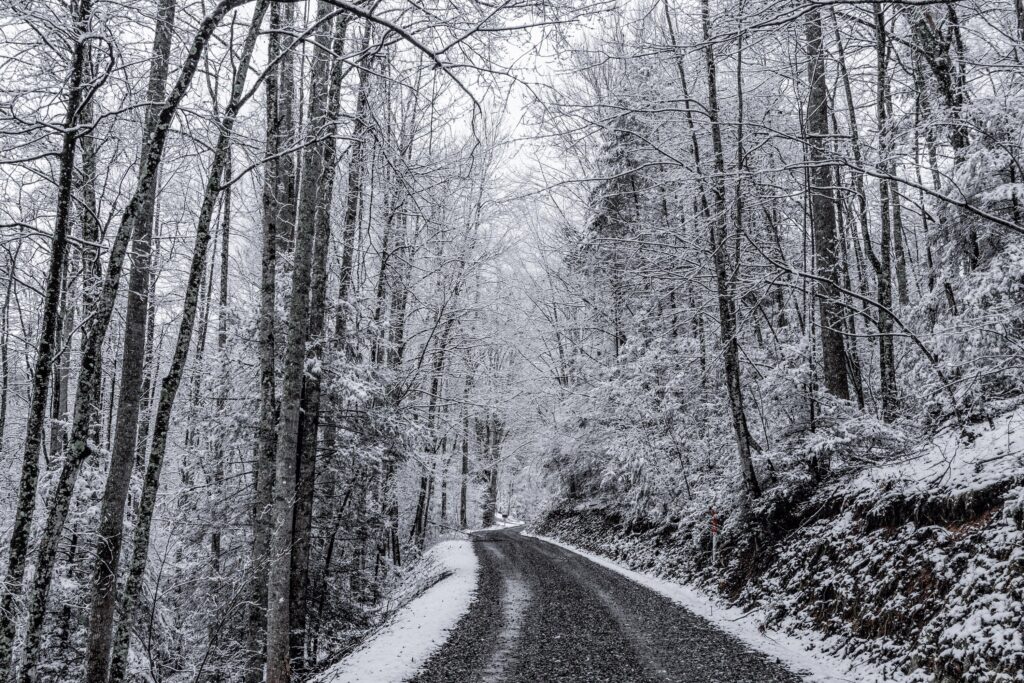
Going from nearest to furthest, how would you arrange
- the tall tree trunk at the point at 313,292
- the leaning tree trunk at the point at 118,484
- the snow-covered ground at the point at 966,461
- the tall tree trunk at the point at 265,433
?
the leaning tree trunk at the point at 118,484 → the snow-covered ground at the point at 966,461 → the tall tree trunk at the point at 313,292 → the tall tree trunk at the point at 265,433

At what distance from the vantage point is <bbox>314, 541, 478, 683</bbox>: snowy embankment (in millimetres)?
6625

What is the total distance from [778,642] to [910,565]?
6.62 ft

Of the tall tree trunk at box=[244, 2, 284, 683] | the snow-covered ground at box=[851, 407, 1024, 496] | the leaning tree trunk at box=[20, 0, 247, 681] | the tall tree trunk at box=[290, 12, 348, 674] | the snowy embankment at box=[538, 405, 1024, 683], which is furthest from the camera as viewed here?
the tall tree trunk at box=[244, 2, 284, 683]

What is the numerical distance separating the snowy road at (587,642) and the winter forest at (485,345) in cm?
8

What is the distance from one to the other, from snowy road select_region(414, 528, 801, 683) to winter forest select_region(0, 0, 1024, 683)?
0.08 metres

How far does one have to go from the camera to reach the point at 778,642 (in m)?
7.48

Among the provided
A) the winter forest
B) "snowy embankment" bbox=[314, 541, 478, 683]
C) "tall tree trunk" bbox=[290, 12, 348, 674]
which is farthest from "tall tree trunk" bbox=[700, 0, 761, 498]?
"tall tree trunk" bbox=[290, 12, 348, 674]

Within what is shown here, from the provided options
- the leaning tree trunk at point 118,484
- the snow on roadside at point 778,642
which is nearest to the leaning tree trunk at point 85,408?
the leaning tree trunk at point 118,484

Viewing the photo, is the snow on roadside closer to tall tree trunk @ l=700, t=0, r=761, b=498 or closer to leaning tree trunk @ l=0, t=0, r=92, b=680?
tall tree trunk @ l=700, t=0, r=761, b=498

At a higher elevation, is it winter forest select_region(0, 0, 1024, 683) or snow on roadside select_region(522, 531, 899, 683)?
winter forest select_region(0, 0, 1024, 683)

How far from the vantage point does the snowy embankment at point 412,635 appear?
21.7 ft

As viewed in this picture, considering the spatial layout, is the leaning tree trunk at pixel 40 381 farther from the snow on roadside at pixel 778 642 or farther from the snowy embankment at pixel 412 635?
the snow on roadside at pixel 778 642

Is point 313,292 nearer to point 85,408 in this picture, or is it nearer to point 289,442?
point 289,442

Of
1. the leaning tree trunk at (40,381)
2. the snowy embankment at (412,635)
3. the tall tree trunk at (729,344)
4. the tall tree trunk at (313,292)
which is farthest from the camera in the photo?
the tall tree trunk at (729,344)
